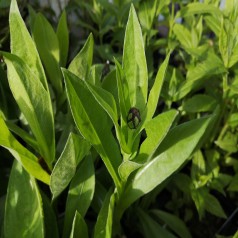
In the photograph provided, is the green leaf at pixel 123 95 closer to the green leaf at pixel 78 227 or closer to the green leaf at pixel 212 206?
the green leaf at pixel 78 227

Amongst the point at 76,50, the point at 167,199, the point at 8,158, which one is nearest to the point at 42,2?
the point at 76,50

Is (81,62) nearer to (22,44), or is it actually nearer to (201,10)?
(22,44)

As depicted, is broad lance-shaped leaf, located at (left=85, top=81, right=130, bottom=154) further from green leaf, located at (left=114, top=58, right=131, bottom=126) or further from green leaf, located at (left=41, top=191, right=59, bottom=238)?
green leaf, located at (left=41, top=191, right=59, bottom=238)

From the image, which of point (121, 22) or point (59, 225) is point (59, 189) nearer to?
point (59, 225)

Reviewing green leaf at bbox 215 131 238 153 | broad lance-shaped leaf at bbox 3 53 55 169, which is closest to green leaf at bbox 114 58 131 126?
broad lance-shaped leaf at bbox 3 53 55 169

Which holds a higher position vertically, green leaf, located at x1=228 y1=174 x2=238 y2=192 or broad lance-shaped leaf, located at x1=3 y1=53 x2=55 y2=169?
broad lance-shaped leaf, located at x1=3 y1=53 x2=55 y2=169
